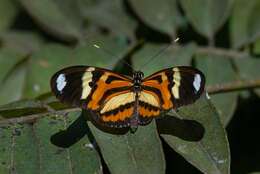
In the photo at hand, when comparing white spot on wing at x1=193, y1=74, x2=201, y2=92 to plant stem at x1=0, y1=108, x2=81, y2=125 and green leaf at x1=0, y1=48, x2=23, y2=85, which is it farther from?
green leaf at x1=0, y1=48, x2=23, y2=85

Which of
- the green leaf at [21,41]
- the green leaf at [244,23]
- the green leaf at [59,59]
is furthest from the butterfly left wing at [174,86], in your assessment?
the green leaf at [21,41]

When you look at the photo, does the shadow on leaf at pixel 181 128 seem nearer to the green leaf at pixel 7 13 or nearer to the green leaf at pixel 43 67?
the green leaf at pixel 43 67

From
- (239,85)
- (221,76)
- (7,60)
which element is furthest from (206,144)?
(7,60)

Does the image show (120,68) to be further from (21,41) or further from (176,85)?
(21,41)

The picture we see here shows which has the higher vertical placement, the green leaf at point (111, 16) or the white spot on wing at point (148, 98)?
the green leaf at point (111, 16)

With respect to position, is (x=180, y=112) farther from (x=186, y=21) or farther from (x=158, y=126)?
(x=186, y=21)

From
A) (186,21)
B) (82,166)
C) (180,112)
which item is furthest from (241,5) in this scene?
(82,166)

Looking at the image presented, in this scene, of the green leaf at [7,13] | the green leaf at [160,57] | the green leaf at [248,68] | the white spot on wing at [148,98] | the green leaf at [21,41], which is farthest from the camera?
the green leaf at [7,13]
